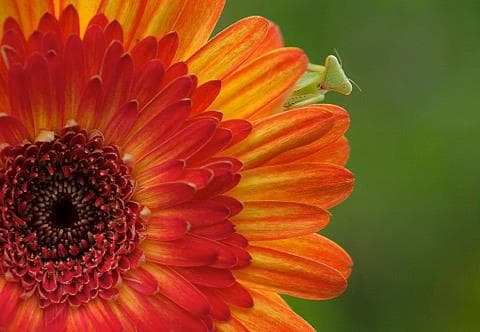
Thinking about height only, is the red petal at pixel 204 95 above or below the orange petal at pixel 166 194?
above

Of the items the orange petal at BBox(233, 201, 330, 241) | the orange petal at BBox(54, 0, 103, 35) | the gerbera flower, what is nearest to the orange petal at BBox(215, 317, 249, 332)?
the gerbera flower

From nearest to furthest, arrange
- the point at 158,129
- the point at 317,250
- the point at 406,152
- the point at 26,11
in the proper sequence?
the point at 26,11 → the point at 158,129 → the point at 317,250 → the point at 406,152

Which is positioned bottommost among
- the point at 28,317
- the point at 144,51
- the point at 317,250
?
the point at 28,317

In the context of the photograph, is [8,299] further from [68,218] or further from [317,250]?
[317,250]

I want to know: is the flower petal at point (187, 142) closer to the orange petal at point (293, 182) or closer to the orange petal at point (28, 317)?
the orange petal at point (293, 182)

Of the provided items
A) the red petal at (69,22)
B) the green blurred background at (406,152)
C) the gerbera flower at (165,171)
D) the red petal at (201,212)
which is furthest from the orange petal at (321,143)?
the green blurred background at (406,152)

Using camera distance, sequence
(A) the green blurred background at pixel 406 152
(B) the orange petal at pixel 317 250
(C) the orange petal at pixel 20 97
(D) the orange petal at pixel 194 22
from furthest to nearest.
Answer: (A) the green blurred background at pixel 406 152
(B) the orange petal at pixel 317 250
(D) the orange petal at pixel 194 22
(C) the orange petal at pixel 20 97

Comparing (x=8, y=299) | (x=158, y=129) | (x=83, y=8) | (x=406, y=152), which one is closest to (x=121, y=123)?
(x=158, y=129)
